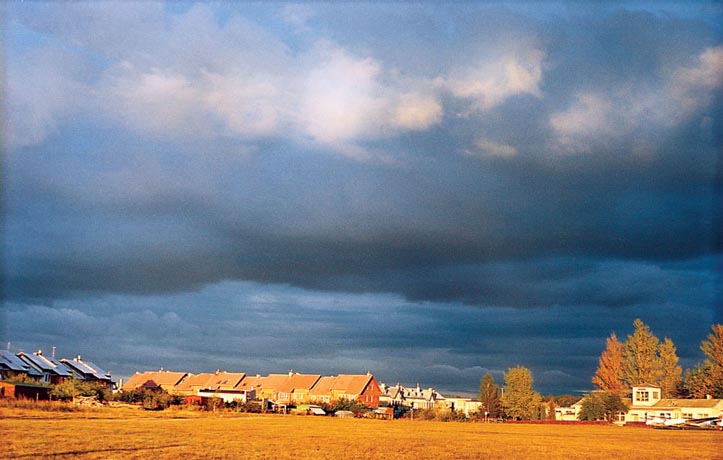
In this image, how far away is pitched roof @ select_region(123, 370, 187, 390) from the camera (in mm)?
144125

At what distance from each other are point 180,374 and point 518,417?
74.9 metres

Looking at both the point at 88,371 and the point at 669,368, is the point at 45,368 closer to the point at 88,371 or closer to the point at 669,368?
the point at 88,371

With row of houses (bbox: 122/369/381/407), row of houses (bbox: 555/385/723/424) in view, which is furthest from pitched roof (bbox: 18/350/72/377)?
row of houses (bbox: 555/385/723/424)

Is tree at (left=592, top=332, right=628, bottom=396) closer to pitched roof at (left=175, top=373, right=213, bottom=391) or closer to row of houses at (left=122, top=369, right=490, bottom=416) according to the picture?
row of houses at (left=122, top=369, right=490, bottom=416)

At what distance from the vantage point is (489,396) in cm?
10731

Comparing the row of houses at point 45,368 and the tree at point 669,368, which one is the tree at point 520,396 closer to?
the tree at point 669,368

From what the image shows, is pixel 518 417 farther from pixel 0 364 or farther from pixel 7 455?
pixel 7 455

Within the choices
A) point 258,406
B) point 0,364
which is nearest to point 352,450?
point 258,406

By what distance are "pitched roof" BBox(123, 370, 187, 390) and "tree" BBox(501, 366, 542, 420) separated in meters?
71.7

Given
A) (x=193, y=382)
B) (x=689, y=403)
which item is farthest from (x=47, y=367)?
(x=689, y=403)

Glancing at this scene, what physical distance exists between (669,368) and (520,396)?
24.4 m

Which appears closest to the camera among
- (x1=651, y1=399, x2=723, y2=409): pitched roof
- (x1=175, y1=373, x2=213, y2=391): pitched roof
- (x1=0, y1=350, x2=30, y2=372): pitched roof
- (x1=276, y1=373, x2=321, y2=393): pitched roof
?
(x1=0, y1=350, x2=30, y2=372): pitched roof

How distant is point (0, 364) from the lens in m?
93.4

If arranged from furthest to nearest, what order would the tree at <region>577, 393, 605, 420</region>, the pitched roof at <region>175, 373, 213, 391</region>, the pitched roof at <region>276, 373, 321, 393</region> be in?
the pitched roof at <region>175, 373, 213, 391</region> < the pitched roof at <region>276, 373, 321, 393</region> < the tree at <region>577, 393, 605, 420</region>
